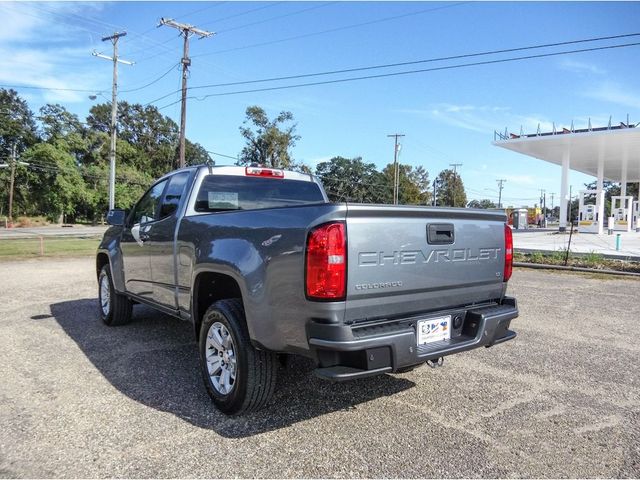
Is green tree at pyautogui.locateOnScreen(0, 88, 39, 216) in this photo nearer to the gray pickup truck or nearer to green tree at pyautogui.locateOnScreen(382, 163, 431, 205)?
green tree at pyautogui.locateOnScreen(382, 163, 431, 205)

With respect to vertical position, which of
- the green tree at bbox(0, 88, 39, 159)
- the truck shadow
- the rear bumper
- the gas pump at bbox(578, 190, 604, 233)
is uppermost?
the green tree at bbox(0, 88, 39, 159)

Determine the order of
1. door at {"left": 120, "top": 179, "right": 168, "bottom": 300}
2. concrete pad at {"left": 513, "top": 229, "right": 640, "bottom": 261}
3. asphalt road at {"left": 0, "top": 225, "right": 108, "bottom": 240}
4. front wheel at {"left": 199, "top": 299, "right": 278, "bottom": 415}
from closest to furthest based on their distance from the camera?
front wheel at {"left": 199, "top": 299, "right": 278, "bottom": 415}
door at {"left": 120, "top": 179, "right": 168, "bottom": 300}
concrete pad at {"left": 513, "top": 229, "right": 640, "bottom": 261}
asphalt road at {"left": 0, "top": 225, "right": 108, "bottom": 240}

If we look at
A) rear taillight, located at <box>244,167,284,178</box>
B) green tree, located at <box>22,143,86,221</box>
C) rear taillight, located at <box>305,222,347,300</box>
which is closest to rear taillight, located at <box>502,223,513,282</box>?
rear taillight, located at <box>305,222,347,300</box>

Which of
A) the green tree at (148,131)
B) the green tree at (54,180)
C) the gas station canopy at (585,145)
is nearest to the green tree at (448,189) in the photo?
the green tree at (148,131)

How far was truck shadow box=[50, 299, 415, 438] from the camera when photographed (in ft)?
11.1

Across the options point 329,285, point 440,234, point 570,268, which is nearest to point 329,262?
point 329,285

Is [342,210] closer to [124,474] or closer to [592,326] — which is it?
[124,474]

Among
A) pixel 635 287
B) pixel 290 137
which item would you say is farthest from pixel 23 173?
pixel 635 287

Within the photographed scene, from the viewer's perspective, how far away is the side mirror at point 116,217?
5.68 m

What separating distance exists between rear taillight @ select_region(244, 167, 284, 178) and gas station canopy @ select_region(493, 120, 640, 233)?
29.2 m

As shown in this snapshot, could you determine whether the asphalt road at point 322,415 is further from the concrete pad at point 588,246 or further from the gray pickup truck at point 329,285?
the concrete pad at point 588,246

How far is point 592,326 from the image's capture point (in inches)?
249

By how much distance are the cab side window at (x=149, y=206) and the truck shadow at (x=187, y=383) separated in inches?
55.6

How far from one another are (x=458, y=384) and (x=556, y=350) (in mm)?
1777
